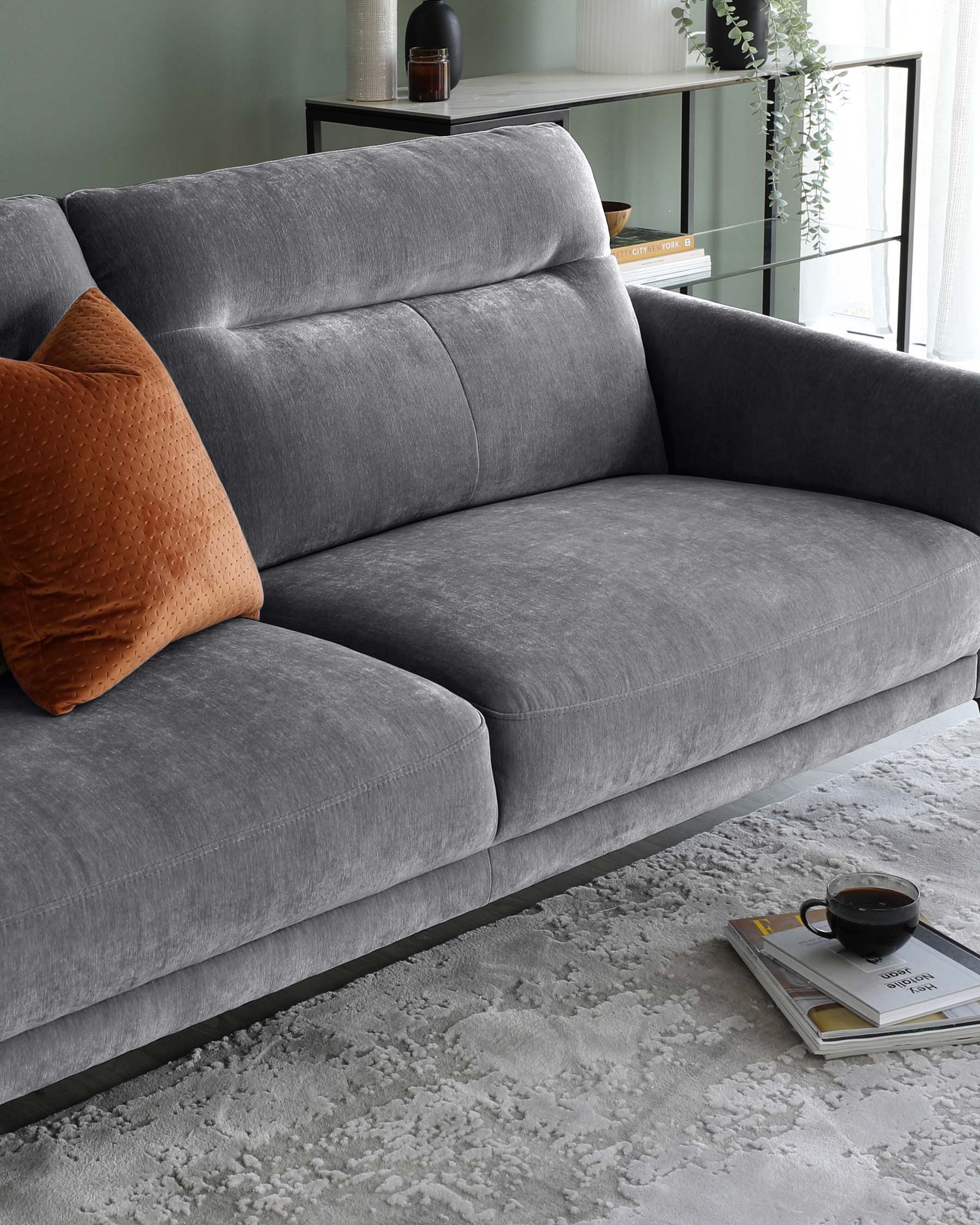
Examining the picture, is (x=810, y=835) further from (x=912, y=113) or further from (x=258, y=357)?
(x=912, y=113)

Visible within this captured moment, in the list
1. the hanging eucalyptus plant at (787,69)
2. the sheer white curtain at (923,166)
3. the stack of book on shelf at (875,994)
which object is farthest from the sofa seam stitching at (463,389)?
the sheer white curtain at (923,166)

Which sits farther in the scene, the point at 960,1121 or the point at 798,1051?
the point at 798,1051

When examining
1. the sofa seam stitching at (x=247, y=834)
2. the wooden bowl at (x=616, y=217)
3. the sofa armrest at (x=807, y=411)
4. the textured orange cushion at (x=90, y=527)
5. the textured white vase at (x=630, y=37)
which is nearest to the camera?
the sofa seam stitching at (x=247, y=834)

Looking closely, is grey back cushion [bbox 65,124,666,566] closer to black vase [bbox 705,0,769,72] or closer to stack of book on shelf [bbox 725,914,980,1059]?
stack of book on shelf [bbox 725,914,980,1059]

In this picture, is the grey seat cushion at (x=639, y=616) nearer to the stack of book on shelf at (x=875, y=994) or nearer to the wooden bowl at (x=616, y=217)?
the stack of book on shelf at (x=875, y=994)

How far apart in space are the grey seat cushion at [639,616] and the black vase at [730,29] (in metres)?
1.68

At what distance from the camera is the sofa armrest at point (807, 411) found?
7.61 feet

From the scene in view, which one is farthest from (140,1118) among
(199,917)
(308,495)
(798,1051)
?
(308,495)

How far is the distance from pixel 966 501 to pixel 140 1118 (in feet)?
4.61

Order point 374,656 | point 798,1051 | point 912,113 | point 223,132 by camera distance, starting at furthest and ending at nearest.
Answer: point 912,113 < point 223,132 < point 374,656 < point 798,1051

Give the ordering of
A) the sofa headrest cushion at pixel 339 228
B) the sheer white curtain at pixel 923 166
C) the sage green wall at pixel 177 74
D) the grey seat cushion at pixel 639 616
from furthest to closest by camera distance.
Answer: the sheer white curtain at pixel 923 166 < the sage green wall at pixel 177 74 < the sofa headrest cushion at pixel 339 228 < the grey seat cushion at pixel 639 616

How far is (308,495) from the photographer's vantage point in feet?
7.11

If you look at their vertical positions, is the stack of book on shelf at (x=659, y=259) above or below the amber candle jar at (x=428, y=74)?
below

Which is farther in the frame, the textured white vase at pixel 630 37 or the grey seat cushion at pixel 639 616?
the textured white vase at pixel 630 37
